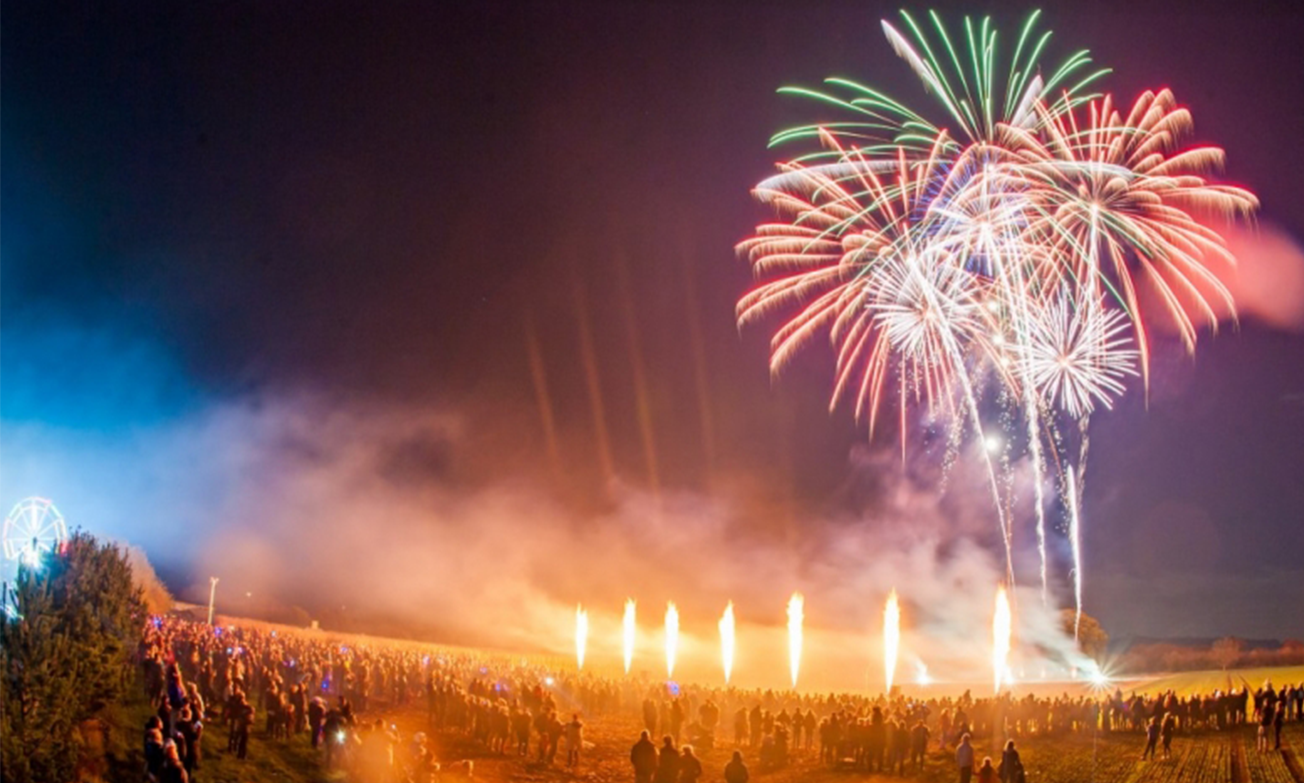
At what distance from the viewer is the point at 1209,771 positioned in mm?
18266

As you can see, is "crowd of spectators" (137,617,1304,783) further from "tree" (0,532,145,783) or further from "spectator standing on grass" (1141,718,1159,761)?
"tree" (0,532,145,783)

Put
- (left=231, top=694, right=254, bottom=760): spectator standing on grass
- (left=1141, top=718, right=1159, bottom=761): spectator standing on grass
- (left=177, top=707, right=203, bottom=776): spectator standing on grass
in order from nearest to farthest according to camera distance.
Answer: (left=177, top=707, right=203, bottom=776): spectator standing on grass, (left=231, top=694, right=254, bottom=760): spectator standing on grass, (left=1141, top=718, right=1159, bottom=761): spectator standing on grass

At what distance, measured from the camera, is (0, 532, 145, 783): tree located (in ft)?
42.4

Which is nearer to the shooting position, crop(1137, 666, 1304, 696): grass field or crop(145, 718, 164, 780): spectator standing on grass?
crop(145, 718, 164, 780): spectator standing on grass

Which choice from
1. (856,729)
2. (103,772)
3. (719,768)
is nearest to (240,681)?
(103,772)

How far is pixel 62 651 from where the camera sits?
1388 centimetres

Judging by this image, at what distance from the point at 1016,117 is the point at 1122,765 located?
13.1m

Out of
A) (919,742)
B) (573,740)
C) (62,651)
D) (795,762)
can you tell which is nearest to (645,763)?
(573,740)

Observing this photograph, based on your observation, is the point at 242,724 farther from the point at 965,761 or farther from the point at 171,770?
the point at 965,761

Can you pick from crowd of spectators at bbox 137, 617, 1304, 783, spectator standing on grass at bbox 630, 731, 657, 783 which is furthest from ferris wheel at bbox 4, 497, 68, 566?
spectator standing on grass at bbox 630, 731, 657, 783

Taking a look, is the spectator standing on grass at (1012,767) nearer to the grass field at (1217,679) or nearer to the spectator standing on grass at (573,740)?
the spectator standing on grass at (573,740)

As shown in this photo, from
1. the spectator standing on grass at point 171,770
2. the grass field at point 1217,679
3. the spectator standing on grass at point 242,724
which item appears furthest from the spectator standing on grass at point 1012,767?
the grass field at point 1217,679

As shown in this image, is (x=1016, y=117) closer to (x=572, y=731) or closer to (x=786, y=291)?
(x=786, y=291)

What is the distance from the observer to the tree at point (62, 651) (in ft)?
42.4
